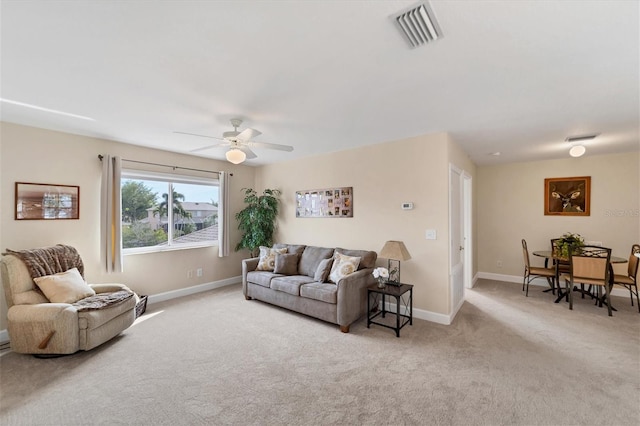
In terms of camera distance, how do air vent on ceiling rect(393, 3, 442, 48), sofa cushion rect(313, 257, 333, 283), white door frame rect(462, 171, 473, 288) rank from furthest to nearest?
white door frame rect(462, 171, 473, 288), sofa cushion rect(313, 257, 333, 283), air vent on ceiling rect(393, 3, 442, 48)

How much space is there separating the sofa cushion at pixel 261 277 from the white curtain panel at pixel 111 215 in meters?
1.90

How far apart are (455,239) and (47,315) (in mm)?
4936

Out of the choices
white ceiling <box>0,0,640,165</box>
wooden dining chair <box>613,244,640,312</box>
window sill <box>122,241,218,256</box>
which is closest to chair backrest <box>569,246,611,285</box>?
wooden dining chair <box>613,244,640,312</box>

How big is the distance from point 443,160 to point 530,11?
2.20m

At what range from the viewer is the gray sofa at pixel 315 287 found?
3373 millimetres

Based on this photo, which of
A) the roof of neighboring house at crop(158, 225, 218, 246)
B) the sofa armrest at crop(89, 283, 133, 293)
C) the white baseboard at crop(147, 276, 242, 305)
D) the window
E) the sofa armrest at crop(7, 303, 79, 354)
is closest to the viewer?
the sofa armrest at crop(7, 303, 79, 354)

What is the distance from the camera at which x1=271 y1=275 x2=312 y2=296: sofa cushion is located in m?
3.82

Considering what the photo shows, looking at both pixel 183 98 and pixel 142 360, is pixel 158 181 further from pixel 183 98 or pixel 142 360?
pixel 142 360

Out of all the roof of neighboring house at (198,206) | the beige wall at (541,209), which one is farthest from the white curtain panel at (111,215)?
the beige wall at (541,209)

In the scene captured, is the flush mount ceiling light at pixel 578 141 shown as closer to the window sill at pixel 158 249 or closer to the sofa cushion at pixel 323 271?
the sofa cushion at pixel 323 271

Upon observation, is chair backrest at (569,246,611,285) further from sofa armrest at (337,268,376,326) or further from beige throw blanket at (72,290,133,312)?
beige throw blanket at (72,290,133,312)

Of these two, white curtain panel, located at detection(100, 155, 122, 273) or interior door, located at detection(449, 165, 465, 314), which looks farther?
white curtain panel, located at detection(100, 155, 122, 273)

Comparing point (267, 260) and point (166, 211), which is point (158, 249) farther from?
point (267, 260)

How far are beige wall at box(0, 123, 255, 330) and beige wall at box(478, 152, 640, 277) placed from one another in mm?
6028
